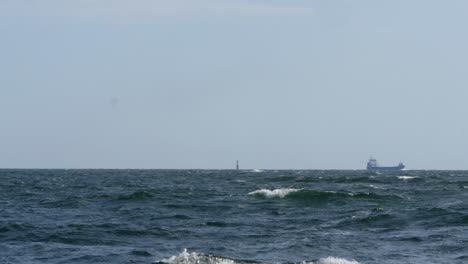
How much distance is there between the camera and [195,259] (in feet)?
65.0

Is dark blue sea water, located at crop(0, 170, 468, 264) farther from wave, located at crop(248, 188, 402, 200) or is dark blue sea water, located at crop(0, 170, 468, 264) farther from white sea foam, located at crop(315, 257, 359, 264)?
wave, located at crop(248, 188, 402, 200)

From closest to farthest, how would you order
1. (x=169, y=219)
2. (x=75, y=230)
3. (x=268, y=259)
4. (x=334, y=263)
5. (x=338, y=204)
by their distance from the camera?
(x=334, y=263) < (x=268, y=259) < (x=75, y=230) < (x=169, y=219) < (x=338, y=204)

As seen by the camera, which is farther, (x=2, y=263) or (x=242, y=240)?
(x=242, y=240)

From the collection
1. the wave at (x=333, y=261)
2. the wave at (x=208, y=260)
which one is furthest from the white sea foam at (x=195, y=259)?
the wave at (x=333, y=261)

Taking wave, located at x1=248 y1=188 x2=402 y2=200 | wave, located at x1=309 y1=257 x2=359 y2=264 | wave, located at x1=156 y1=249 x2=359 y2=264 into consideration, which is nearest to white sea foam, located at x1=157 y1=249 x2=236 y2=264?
wave, located at x1=156 y1=249 x2=359 y2=264

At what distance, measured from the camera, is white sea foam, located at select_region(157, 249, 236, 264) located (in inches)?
771

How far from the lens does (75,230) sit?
27297mm

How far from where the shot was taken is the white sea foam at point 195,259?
19578mm

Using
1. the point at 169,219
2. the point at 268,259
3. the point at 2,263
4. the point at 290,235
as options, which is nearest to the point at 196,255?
the point at 268,259

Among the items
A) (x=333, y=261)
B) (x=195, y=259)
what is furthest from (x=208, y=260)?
(x=333, y=261)

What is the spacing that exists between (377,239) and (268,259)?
5902mm

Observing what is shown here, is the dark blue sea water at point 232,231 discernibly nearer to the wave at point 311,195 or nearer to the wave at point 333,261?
the wave at point 333,261

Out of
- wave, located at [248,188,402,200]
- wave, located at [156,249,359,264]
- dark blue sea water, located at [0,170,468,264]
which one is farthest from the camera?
wave, located at [248,188,402,200]

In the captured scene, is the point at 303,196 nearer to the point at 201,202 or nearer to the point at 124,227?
the point at 201,202
